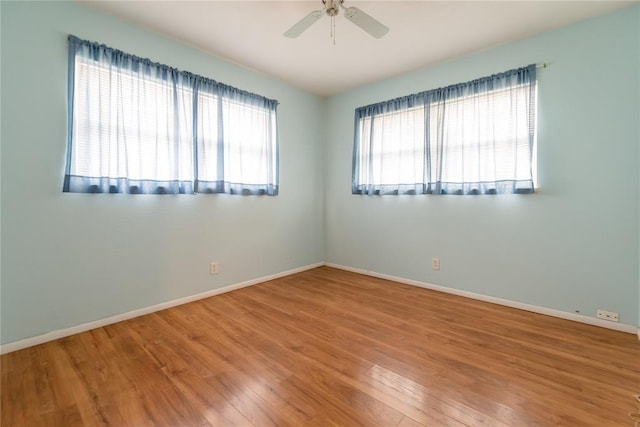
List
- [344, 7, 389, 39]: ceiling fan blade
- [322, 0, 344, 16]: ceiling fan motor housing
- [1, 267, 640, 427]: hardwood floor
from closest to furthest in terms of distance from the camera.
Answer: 1. [1, 267, 640, 427]: hardwood floor
2. [344, 7, 389, 39]: ceiling fan blade
3. [322, 0, 344, 16]: ceiling fan motor housing

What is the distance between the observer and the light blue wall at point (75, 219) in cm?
193

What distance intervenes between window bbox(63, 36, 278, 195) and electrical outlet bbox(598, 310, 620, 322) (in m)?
3.53

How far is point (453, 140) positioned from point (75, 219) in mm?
3690

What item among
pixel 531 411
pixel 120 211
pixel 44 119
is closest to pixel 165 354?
pixel 120 211

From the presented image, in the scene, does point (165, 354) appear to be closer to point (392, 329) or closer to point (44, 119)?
point (392, 329)

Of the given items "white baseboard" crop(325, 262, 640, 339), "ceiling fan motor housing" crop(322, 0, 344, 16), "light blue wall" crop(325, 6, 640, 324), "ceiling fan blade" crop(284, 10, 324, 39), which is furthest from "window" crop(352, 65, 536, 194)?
"ceiling fan blade" crop(284, 10, 324, 39)

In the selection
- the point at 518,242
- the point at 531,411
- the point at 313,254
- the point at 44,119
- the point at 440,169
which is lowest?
the point at 531,411

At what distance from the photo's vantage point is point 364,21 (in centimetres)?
200

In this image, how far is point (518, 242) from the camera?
107 inches

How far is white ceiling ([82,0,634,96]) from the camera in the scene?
2.23 meters

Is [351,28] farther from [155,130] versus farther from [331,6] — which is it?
[155,130]

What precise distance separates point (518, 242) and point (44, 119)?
4227 millimetres

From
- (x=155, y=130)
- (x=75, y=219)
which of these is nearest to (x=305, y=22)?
(x=155, y=130)

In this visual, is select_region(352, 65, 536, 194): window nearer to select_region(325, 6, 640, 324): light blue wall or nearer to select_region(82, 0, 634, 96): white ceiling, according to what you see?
select_region(325, 6, 640, 324): light blue wall
